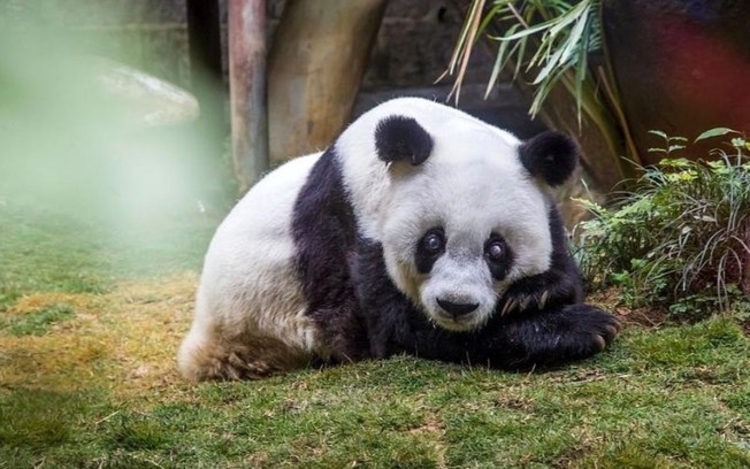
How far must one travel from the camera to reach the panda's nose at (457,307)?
3096 millimetres

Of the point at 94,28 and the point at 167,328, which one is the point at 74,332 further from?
the point at 94,28

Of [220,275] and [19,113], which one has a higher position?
[19,113]

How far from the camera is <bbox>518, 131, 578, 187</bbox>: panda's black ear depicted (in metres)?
3.34

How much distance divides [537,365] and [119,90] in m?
2.25

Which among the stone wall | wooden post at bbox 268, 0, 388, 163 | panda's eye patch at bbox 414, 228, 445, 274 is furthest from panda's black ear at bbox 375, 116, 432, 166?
the stone wall

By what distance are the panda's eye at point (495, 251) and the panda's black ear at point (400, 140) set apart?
40cm

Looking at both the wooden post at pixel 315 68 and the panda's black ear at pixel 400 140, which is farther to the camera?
the wooden post at pixel 315 68

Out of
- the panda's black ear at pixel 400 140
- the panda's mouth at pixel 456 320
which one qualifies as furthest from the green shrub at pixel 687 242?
the panda's black ear at pixel 400 140

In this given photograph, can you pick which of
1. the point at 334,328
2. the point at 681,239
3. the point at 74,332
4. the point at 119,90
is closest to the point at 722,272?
the point at 681,239

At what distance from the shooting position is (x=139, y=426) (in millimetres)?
2699

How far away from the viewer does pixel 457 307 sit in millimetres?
3104

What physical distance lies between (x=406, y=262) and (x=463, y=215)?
0.84 feet

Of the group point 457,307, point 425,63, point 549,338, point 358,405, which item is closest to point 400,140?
point 457,307

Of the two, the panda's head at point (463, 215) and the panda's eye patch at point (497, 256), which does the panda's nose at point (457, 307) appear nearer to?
the panda's head at point (463, 215)
